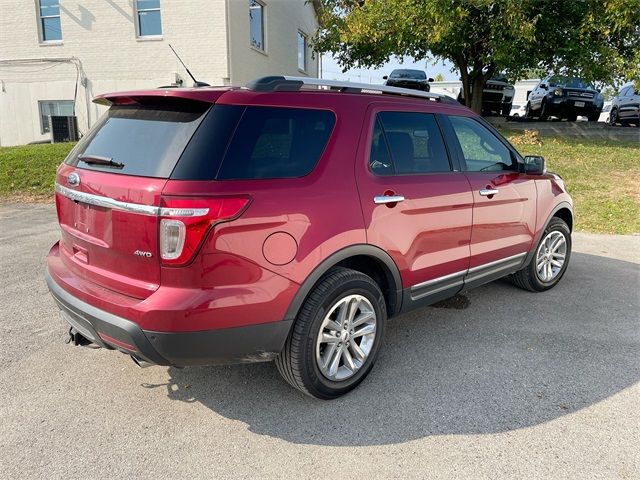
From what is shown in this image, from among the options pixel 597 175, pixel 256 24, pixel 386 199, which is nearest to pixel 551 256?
pixel 386 199

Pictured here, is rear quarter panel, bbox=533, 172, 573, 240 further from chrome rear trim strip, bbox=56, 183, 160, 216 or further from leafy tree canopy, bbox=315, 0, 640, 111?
leafy tree canopy, bbox=315, 0, 640, 111

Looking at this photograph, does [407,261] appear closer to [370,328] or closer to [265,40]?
[370,328]

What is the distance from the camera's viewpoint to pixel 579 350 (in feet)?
12.1

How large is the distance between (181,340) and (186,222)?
0.57 m

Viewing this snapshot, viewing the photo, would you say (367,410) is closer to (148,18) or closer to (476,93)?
(148,18)

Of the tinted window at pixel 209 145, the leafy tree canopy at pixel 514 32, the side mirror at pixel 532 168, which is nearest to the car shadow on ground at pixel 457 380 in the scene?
the side mirror at pixel 532 168

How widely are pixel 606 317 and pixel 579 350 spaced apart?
33.7 inches

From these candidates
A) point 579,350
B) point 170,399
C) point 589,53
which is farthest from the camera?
point 589,53

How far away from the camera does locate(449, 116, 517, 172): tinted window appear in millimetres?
3914

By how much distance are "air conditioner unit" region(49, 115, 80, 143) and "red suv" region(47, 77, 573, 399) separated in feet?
43.7

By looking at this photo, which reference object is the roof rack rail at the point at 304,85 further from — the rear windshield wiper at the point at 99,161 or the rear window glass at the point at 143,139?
the rear windshield wiper at the point at 99,161

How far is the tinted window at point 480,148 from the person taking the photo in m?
3.91

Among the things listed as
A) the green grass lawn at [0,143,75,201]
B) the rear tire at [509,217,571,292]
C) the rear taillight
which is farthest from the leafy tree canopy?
the rear taillight

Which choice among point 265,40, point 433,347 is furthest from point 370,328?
point 265,40
